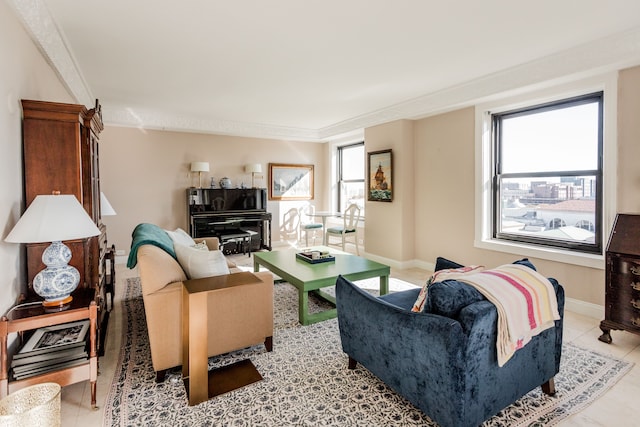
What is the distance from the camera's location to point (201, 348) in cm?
202

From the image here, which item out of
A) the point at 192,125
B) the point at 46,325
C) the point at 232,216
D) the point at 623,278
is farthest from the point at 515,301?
the point at 192,125

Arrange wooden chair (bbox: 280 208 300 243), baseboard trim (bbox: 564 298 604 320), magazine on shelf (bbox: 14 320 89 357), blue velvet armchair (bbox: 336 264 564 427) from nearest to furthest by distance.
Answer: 1. blue velvet armchair (bbox: 336 264 564 427)
2. magazine on shelf (bbox: 14 320 89 357)
3. baseboard trim (bbox: 564 298 604 320)
4. wooden chair (bbox: 280 208 300 243)

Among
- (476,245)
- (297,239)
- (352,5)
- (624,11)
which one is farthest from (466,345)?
(297,239)

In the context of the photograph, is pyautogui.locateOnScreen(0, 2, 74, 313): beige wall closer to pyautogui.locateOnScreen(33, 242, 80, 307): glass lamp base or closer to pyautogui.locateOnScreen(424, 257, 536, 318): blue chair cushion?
pyautogui.locateOnScreen(33, 242, 80, 307): glass lamp base

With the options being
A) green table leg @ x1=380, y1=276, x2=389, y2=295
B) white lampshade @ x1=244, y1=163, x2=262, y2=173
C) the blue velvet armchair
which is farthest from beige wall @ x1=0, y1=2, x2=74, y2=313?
white lampshade @ x1=244, y1=163, x2=262, y2=173

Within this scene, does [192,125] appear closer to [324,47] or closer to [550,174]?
[324,47]

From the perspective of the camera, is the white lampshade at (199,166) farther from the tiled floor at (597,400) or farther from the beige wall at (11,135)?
the beige wall at (11,135)

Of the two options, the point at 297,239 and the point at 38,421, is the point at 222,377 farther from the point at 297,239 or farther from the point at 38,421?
the point at 297,239

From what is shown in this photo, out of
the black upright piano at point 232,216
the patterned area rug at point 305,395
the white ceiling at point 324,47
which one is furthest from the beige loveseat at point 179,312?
the black upright piano at point 232,216

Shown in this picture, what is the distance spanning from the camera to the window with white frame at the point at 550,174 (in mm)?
3420

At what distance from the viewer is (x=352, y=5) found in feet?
7.85

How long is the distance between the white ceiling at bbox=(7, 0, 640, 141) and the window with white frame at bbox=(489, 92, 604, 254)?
1.71ft

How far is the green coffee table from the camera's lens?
3109 millimetres

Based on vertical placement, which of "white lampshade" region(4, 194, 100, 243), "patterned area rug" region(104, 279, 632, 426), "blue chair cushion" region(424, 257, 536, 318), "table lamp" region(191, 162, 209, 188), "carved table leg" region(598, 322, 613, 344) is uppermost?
"table lamp" region(191, 162, 209, 188)
